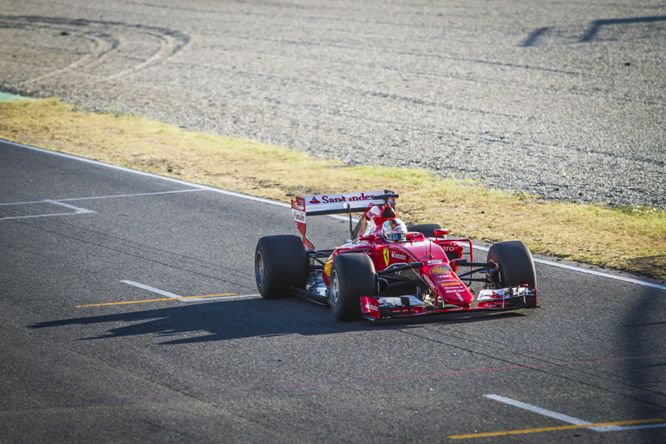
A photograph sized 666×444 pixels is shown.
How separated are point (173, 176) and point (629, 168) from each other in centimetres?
904

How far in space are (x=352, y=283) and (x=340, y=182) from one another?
9.81 meters

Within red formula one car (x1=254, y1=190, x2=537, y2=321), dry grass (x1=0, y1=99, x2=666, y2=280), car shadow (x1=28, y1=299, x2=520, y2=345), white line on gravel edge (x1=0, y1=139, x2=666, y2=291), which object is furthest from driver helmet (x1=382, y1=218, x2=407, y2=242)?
dry grass (x1=0, y1=99, x2=666, y2=280)

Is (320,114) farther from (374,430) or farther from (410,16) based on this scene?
(374,430)

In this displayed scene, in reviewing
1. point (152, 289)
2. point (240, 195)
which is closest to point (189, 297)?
point (152, 289)

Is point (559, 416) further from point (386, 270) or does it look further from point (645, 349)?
point (386, 270)

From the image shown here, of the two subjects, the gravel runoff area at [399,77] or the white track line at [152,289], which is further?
the gravel runoff area at [399,77]

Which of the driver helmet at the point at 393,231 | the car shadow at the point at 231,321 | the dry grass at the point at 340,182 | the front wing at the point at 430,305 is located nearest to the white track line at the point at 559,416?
the front wing at the point at 430,305

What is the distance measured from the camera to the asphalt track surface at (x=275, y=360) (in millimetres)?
9102

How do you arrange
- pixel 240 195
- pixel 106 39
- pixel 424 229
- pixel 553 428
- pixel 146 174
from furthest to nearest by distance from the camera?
pixel 106 39 → pixel 146 174 → pixel 240 195 → pixel 424 229 → pixel 553 428

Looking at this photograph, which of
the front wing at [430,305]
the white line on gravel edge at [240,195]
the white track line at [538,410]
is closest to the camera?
the white track line at [538,410]

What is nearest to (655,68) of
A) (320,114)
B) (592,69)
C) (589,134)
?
(592,69)

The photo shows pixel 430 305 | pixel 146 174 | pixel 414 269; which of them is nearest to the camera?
pixel 430 305

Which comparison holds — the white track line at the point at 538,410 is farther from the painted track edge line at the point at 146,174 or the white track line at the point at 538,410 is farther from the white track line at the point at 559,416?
the painted track edge line at the point at 146,174

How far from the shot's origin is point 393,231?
12.9 metres
